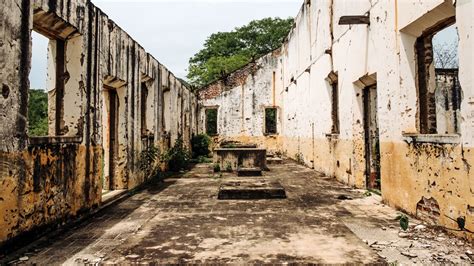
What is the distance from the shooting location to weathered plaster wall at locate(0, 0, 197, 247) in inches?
134

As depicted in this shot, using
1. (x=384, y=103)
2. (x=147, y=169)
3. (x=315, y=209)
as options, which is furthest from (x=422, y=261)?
(x=147, y=169)

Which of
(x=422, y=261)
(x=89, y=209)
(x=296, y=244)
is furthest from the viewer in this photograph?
(x=89, y=209)

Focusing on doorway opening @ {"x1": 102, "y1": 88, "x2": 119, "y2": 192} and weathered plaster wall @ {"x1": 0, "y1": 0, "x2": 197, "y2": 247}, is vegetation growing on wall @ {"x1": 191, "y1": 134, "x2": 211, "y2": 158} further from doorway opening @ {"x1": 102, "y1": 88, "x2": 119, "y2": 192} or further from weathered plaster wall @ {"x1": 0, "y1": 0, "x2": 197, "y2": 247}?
doorway opening @ {"x1": 102, "y1": 88, "x2": 119, "y2": 192}

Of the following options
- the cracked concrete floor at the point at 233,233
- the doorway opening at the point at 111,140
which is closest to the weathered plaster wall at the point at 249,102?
the doorway opening at the point at 111,140

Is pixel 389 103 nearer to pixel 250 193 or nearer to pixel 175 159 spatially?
pixel 250 193

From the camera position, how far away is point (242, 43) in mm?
34969

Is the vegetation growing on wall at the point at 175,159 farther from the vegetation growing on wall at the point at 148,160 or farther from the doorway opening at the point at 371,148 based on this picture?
the doorway opening at the point at 371,148

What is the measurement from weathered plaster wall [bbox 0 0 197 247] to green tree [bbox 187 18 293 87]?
2481 centimetres

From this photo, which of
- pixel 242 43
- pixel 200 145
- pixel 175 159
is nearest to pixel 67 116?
pixel 175 159

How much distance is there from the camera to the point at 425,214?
14.7ft

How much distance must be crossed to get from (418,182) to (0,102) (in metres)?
5.18

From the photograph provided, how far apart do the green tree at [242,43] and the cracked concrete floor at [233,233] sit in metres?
26.8

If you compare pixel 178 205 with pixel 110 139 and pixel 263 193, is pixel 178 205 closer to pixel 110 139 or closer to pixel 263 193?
pixel 263 193

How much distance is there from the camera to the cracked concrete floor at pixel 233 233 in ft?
10.5
